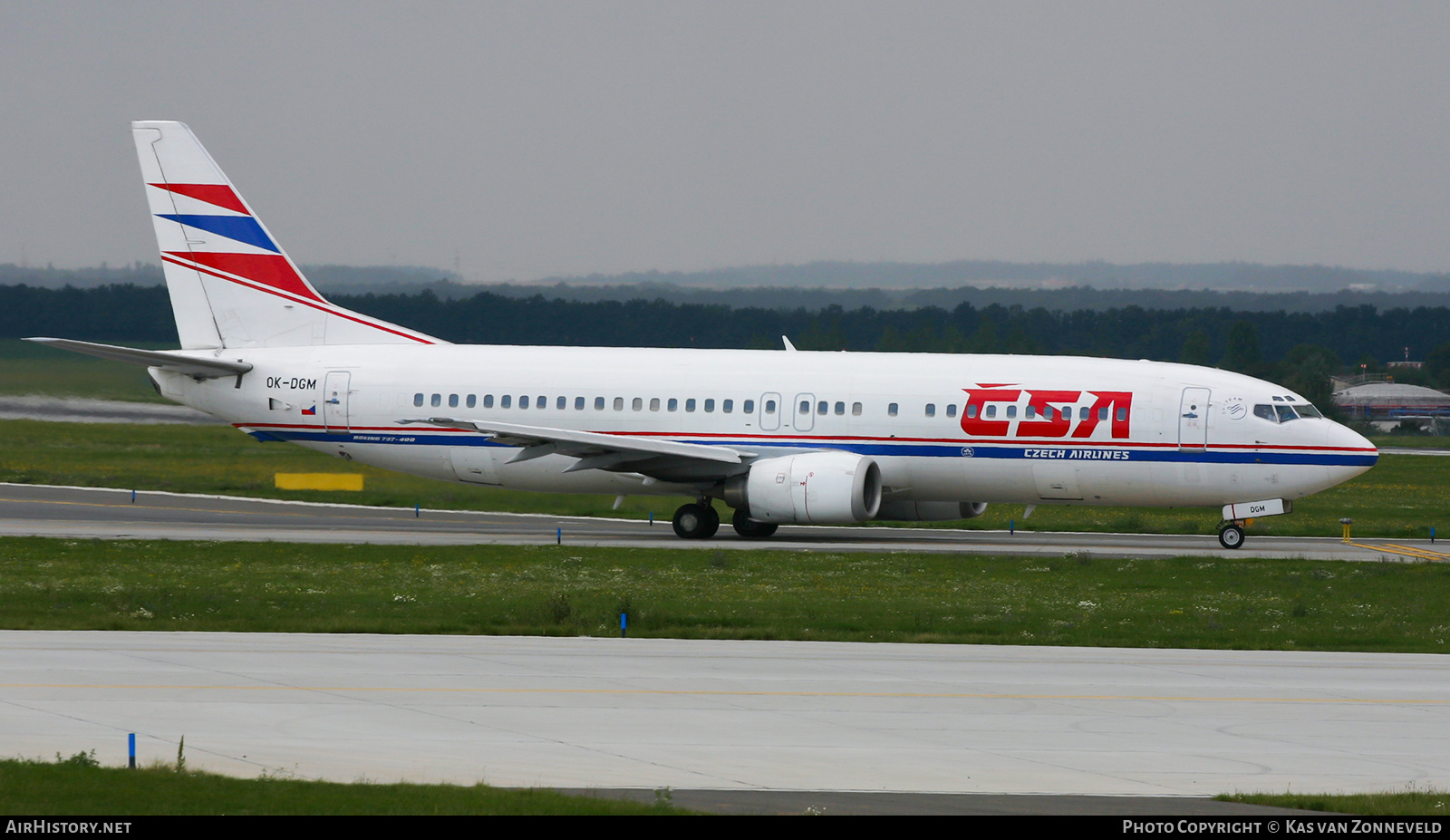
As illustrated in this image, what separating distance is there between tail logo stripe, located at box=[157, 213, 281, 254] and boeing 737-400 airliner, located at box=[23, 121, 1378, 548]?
0.14 feet

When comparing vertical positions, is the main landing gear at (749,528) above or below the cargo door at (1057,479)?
below

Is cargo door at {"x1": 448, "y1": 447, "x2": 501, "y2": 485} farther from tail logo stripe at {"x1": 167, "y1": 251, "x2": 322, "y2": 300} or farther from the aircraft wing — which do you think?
tail logo stripe at {"x1": 167, "y1": 251, "x2": 322, "y2": 300}

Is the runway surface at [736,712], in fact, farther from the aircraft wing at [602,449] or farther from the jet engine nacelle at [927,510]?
the jet engine nacelle at [927,510]

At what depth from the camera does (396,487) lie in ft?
142

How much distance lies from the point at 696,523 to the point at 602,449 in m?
2.99

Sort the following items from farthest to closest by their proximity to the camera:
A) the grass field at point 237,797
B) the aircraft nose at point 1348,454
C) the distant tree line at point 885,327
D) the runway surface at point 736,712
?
1. the distant tree line at point 885,327
2. the aircraft nose at point 1348,454
3. the runway surface at point 736,712
4. the grass field at point 237,797

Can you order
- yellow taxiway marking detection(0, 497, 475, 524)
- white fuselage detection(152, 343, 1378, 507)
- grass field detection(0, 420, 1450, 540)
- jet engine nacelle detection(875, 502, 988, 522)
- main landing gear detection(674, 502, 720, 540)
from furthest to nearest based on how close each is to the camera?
grass field detection(0, 420, 1450, 540) < yellow taxiway marking detection(0, 497, 475, 524) < jet engine nacelle detection(875, 502, 988, 522) < main landing gear detection(674, 502, 720, 540) < white fuselage detection(152, 343, 1378, 507)

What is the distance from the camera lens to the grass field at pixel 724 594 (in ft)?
70.5

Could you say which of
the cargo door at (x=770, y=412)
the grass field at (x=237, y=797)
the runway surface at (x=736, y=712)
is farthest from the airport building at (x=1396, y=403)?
the grass field at (x=237, y=797)

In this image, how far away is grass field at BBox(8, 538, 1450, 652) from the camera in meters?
21.5

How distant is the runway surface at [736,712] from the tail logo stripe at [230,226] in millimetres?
20219

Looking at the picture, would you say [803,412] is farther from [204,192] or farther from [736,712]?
[736,712]

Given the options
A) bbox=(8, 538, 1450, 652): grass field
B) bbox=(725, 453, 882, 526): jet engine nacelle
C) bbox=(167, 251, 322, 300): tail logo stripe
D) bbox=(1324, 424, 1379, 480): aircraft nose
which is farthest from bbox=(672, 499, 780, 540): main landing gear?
bbox=(1324, 424, 1379, 480): aircraft nose
